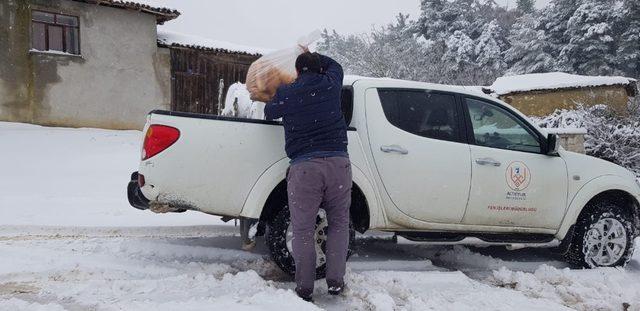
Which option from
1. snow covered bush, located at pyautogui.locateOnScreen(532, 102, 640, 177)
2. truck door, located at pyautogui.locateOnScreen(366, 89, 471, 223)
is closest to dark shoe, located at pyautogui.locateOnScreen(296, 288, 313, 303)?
truck door, located at pyautogui.locateOnScreen(366, 89, 471, 223)

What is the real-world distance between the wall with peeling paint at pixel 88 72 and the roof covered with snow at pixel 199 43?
646 millimetres

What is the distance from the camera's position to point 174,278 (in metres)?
3.82

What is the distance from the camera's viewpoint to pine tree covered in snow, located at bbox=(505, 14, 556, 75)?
33.2 m

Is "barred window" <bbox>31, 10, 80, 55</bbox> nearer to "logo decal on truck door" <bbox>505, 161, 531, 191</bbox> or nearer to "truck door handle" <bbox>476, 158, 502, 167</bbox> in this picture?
"truck door handle" <bbox>476, 158, 502, 167</bbox>

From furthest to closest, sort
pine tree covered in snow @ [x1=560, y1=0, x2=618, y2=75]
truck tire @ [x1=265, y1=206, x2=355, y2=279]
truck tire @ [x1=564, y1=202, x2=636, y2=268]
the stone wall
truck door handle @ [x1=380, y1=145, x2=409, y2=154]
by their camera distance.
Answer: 1. pine tree covered in snow @ [x1=560, y1=0, x2=618, y2=75]
2. the stone wall
3. truck tire @ [x1=564, y1=202, x2=636, y2=268]
4. truck door handle @ [x1=380, y1=145, x2=409, y2=154]
5. truck tire @ [x1=265, y1=206, x2=355, y2=279]

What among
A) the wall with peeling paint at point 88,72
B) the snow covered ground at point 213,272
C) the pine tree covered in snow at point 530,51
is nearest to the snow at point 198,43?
the wall with peeling paint at point 88,72

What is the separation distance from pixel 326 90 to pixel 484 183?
1845 mm

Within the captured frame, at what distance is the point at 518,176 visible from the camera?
15.1ft

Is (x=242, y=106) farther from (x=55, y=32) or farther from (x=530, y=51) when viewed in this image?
(x=530, y=51)

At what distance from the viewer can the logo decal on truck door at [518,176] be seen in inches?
180

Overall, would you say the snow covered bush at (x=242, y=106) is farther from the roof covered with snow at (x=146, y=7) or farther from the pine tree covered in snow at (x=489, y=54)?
the pine tree covered in snow at (x=489, y=54)

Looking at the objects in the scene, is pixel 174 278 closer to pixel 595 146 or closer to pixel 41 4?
pixel 595 146

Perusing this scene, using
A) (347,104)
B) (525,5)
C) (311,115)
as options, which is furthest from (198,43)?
(525,5)

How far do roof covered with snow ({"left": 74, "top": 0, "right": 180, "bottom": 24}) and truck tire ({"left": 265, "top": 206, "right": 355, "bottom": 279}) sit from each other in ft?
47.3
